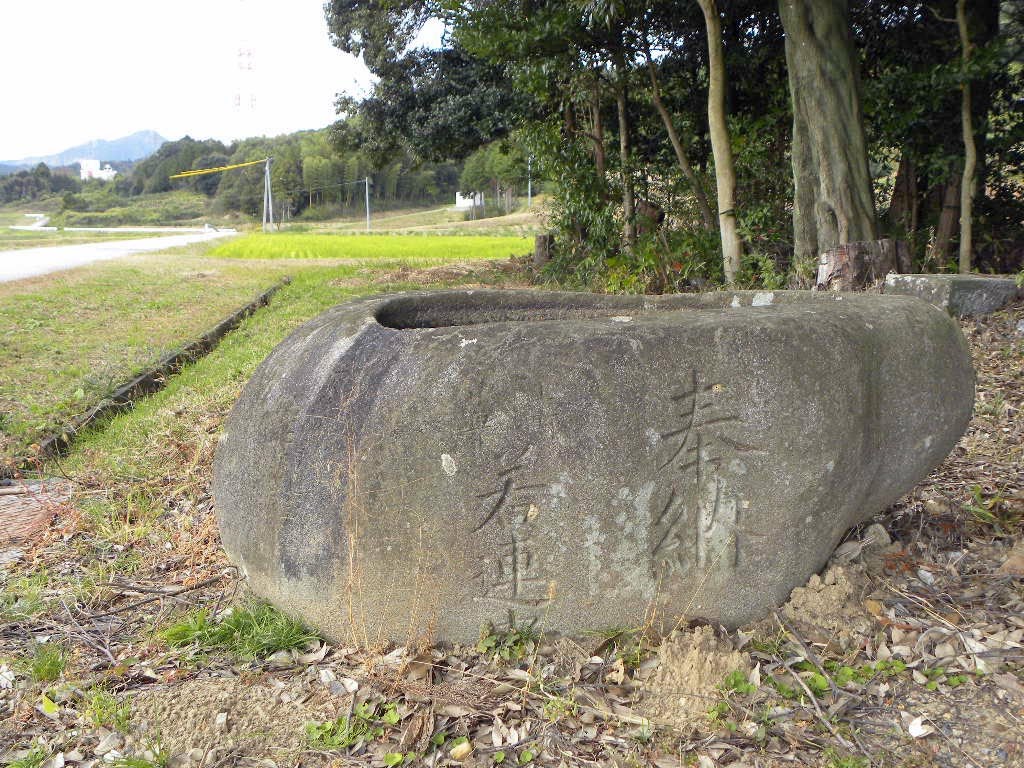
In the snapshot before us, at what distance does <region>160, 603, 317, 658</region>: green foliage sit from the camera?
9.46ft

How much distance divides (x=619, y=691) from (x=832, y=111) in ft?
18.3

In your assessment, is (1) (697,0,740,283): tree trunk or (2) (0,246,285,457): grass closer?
(2) (0,246,285,457): grass

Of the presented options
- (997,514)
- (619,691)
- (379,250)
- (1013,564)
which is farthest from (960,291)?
(379,250)

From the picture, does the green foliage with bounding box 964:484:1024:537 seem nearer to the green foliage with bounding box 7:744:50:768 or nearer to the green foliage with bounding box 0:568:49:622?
the green foliage with bounding box 7:744:50:768

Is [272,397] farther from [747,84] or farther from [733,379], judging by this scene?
[747,84]

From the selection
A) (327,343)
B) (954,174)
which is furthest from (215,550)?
(954,174)

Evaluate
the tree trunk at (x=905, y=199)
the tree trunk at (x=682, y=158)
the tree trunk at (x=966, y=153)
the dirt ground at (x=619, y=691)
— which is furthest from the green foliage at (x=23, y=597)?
the tree trunk at (x=905, y=199)

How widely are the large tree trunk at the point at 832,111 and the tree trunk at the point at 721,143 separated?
643 mm

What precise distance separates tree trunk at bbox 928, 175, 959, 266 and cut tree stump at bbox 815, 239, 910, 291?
5.43 feet

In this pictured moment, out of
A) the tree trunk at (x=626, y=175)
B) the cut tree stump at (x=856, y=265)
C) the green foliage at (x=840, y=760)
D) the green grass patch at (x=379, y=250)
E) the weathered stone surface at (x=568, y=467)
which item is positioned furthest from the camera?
the green grass patch at (x=379, y=250)

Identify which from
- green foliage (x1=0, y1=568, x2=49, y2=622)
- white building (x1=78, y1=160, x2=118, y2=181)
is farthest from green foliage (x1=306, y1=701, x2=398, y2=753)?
white building (x1=78, y1=160, x2=118, y2=181)

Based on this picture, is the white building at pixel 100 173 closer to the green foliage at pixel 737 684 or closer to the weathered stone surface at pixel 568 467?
the weathered stone surface at pixel 568 467

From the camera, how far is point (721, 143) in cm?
735

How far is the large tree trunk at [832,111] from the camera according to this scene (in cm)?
646
